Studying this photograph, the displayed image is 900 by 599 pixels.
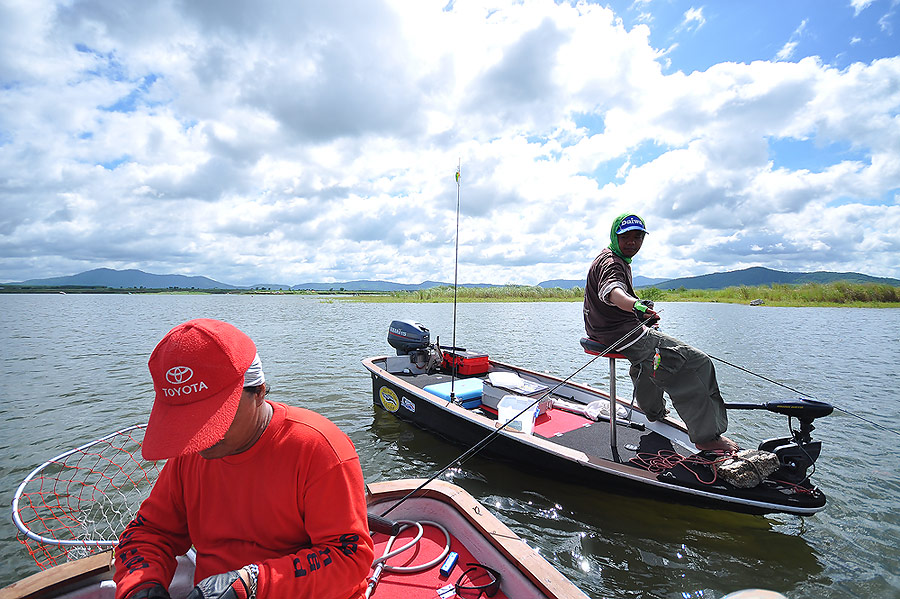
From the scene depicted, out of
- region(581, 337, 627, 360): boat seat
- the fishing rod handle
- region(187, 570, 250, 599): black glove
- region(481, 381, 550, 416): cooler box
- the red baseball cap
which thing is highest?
the red baseball cap

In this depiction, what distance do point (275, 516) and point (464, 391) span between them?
5601 mm

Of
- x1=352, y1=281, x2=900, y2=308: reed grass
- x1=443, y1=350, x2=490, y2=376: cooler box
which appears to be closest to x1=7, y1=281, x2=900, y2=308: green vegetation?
x1=352, y1=281, x2=900, y2=308: reed grass

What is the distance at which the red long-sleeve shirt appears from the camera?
1550 millimetres

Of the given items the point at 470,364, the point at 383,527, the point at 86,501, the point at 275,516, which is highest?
the point at 275,516

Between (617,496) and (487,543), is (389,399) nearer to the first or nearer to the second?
(617,496)

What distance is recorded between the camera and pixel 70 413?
29.8ft

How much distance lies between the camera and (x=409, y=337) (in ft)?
29.1

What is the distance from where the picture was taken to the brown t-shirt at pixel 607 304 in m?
4.56

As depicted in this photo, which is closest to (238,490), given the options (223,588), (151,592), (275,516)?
(275,516)

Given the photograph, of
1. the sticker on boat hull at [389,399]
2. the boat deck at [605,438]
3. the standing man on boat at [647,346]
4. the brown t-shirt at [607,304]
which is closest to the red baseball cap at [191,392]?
the standing man on boat at [647,346]

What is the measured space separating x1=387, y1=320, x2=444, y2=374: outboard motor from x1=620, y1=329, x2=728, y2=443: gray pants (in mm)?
4652

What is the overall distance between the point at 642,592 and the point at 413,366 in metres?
5.67

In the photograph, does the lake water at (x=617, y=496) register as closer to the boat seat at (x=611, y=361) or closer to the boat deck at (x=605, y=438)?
the boat deck at (x=605, y=438)

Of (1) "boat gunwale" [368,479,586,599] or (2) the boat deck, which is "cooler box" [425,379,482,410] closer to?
(2) the boat deck
